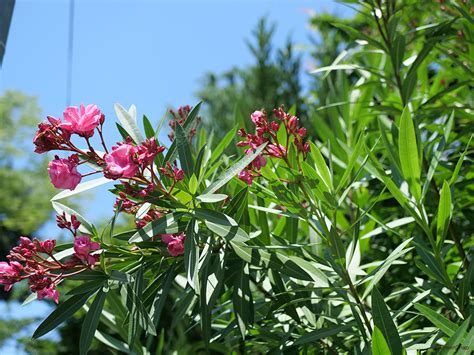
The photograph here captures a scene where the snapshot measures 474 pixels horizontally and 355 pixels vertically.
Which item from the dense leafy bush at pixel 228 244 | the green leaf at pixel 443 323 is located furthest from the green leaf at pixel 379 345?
the green leaf at pixel 443 323

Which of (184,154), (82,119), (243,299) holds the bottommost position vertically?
(243,299)

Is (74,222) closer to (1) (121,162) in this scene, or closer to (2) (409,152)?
(1) (121,162)

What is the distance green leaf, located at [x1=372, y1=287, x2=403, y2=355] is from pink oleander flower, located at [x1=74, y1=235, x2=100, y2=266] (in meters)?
0.52

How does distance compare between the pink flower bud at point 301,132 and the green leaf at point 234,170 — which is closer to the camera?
the green leaf at point 234,170

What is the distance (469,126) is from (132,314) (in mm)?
1193

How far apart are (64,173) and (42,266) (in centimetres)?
19

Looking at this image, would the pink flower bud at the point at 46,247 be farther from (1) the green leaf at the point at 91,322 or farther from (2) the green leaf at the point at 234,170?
(2) the green leaf at the point at 234,170

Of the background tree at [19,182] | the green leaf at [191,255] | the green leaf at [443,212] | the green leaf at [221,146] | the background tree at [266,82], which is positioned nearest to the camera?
the green leaf at [191,255]

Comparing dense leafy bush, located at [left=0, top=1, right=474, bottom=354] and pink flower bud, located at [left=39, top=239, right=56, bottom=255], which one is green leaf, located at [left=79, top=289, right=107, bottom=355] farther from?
pink flower bud, located at [left=39, top=239, right=56, bottom=255]

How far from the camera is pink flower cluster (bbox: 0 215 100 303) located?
1175mm

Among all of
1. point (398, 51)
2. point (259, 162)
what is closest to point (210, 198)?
point (259, 162)

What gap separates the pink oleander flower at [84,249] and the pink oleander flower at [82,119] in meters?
0.20

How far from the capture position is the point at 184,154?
1.27 meters

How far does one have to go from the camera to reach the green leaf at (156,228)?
1174mm
